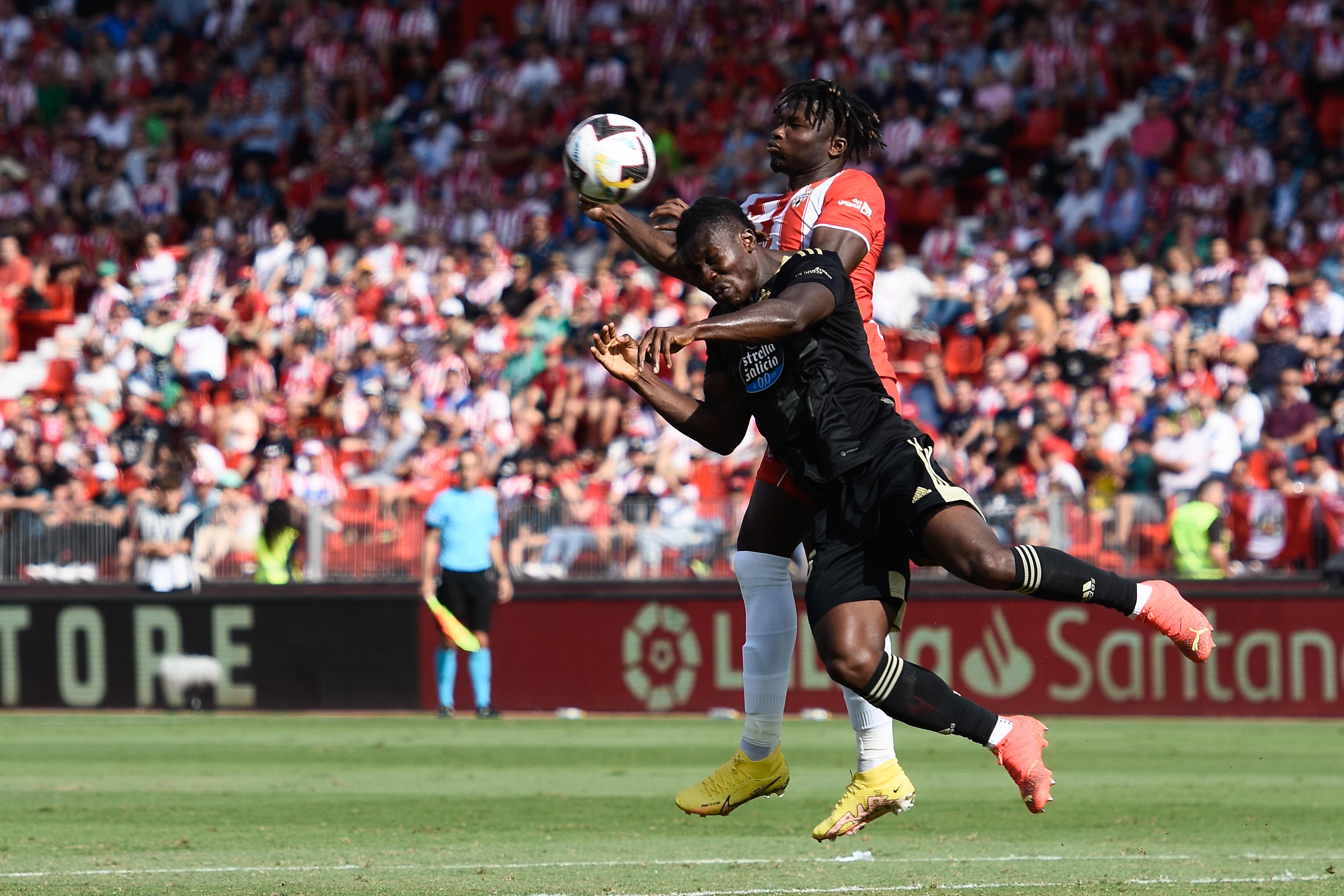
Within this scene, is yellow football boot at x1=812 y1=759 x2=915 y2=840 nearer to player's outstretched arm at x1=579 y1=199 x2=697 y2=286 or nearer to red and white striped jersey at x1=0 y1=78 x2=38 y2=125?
player's outstretched arm at x1=579 y1=199 x2=697 y2=286

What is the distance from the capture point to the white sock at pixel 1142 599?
679 cm

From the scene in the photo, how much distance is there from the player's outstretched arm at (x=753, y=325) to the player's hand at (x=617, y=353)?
53mm

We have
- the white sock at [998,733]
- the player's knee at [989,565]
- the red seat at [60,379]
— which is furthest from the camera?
the red seat at [60,379]

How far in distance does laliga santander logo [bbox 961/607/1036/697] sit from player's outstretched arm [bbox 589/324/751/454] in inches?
358

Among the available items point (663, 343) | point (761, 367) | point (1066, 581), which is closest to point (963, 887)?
point (1066, 581)

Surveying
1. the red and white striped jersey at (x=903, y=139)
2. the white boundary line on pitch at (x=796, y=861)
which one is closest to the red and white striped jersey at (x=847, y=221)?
the white boundary line on pitch at (x=796, y=861)

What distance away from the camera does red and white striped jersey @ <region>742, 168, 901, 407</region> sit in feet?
23.3

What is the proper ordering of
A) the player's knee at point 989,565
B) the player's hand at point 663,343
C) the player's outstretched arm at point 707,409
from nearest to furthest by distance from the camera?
the player's hand at point 663,343, the player's knee at point 989,565, the player's outstretched arm at point 707,409

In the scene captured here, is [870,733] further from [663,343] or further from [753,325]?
[663,343]

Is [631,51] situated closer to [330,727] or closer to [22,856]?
[330,727]

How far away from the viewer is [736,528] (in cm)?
1608

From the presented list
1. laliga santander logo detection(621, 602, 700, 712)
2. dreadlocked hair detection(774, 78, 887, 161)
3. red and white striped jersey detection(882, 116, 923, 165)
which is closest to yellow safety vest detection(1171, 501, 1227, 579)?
laliga santander logo detection(621, 602, 700, 712)

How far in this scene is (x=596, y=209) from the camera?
7.43m

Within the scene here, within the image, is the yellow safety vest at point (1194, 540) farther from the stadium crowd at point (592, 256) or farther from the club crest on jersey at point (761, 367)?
the club crest on jersey at point (761, 367)
